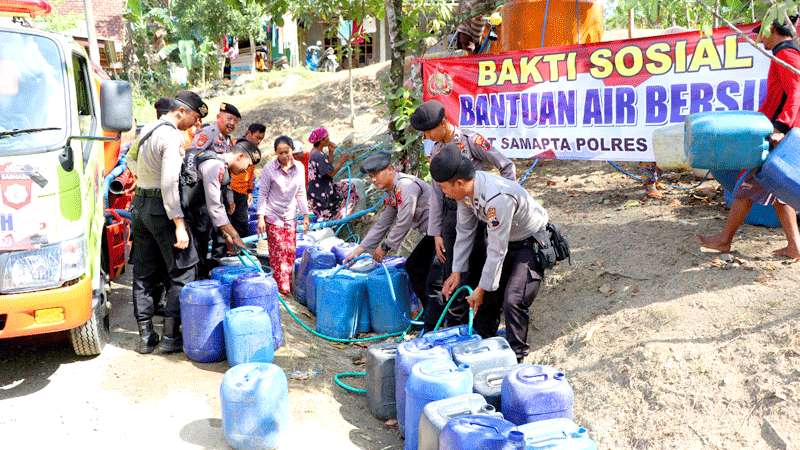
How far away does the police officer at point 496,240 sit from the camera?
4262mm

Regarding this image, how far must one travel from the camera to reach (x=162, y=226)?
507 centimetres

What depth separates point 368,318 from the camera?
6230 mm

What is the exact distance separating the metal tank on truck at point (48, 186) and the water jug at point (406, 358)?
6.81ft

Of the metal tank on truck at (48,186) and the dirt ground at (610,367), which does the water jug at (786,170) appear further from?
the metal tank on truck at (48,186)

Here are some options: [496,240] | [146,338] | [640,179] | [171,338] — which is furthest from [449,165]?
[640,179]

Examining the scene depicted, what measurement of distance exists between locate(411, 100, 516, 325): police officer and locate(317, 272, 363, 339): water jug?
34.3 inches

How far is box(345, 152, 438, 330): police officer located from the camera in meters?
5.64

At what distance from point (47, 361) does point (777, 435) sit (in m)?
4.87

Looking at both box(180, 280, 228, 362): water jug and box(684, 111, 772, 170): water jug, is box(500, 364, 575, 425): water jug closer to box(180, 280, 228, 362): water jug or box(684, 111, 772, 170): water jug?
box(684, 111, 772, 170): water jug

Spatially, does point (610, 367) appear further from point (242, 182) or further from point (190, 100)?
point (242, 182)

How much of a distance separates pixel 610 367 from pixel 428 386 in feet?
4.70

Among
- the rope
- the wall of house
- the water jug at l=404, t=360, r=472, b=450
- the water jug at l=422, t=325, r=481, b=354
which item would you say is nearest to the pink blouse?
the water jug at l=422, t=325, r=481, b=354

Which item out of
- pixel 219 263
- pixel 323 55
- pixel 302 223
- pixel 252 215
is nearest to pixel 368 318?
pixel 219 263

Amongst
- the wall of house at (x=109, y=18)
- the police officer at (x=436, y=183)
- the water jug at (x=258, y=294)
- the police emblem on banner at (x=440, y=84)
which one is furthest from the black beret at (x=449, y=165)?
the wall of house at (x=109, y=18)
